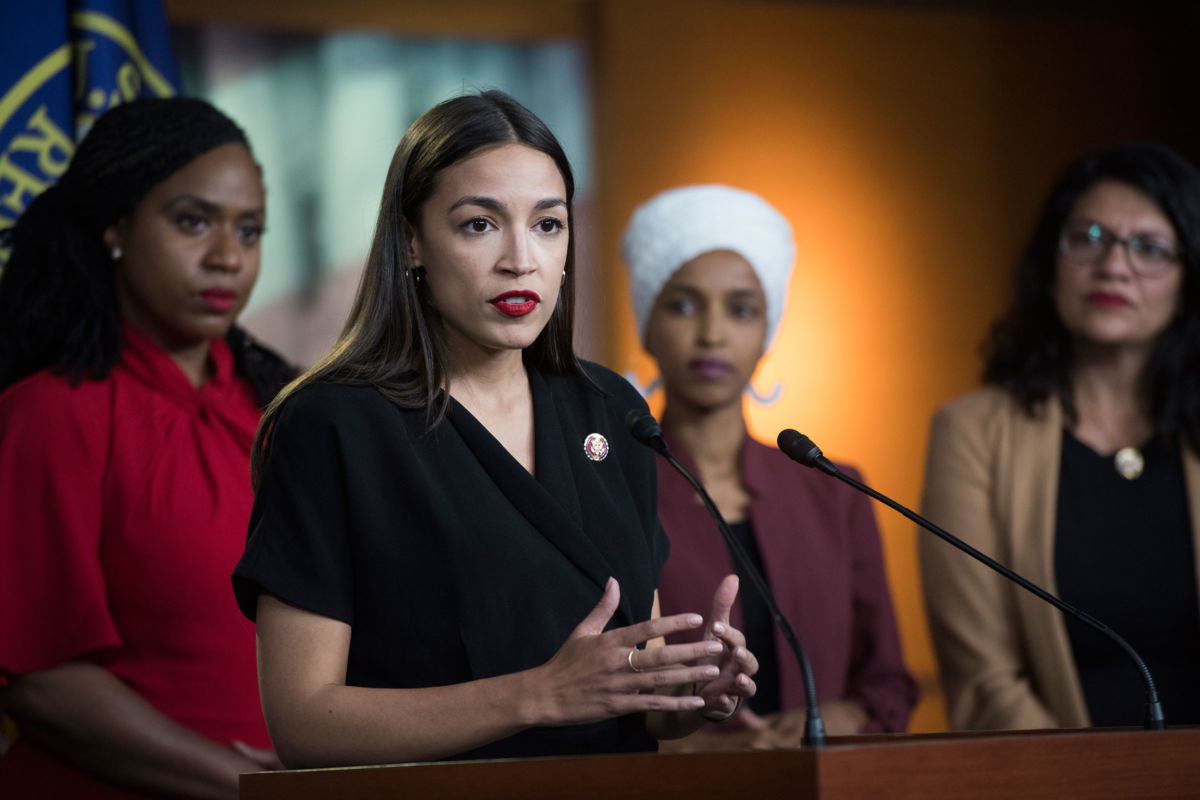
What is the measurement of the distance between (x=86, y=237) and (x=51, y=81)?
0.68m

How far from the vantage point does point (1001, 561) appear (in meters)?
3.13

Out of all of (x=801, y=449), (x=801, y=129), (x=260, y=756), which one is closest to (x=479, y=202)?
(x=801, y=449)

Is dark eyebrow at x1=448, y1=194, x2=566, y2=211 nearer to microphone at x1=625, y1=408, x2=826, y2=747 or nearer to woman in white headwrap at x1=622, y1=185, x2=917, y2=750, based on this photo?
microphone at x1=625, y1=408, x2=826, y2=747

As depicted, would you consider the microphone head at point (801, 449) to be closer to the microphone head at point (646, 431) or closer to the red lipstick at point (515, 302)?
the microphone head at point (646, 431)

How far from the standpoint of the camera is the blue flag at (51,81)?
3.16 metres

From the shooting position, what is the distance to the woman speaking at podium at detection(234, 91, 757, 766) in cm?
166

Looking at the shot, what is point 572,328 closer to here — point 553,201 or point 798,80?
point 553,201

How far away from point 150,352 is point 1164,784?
78.7 inches

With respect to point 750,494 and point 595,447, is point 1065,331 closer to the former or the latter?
point 750,494

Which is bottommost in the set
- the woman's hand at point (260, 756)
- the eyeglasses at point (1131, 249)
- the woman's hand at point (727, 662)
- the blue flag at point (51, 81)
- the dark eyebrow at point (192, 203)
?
the woman's hand at point (260, 756)

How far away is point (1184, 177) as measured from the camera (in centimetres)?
321

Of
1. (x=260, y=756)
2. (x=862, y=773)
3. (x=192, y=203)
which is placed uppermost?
(x=192, y=203)

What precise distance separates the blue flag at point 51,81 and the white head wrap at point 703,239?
4.23 ft

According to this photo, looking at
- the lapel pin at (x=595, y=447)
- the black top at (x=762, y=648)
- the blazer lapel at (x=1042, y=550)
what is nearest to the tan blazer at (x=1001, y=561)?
the blazer lapel at (x=1042, y=550)
